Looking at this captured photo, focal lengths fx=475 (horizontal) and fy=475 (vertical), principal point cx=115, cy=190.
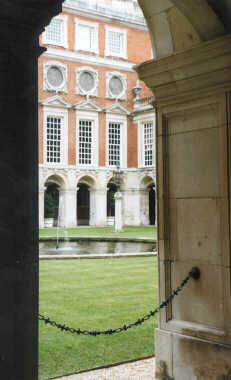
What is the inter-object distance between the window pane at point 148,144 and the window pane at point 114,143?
6.71 feet

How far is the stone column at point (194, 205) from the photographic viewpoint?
403cm

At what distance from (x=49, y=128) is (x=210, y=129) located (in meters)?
29.8

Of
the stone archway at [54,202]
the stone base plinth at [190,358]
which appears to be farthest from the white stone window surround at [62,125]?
the stone base plinth at [190,358]

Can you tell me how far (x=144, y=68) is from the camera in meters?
4.52

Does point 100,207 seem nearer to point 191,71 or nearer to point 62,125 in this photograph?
point 62,125

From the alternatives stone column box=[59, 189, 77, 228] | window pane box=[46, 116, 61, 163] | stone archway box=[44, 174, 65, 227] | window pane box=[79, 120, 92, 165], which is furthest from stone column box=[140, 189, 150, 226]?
window pane box=[46, 116, 61, 163]

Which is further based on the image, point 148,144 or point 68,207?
point 148,144

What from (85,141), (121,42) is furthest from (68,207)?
(121,42)

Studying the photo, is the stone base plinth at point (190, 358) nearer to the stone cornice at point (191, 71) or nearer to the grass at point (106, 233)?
the stone cornice at point (191, 71)

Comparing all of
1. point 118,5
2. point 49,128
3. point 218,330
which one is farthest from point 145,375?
point 118,5

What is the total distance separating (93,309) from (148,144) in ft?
96.5

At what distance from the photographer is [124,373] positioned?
4590 mm

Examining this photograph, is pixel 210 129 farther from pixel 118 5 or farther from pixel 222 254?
pixel 118 5

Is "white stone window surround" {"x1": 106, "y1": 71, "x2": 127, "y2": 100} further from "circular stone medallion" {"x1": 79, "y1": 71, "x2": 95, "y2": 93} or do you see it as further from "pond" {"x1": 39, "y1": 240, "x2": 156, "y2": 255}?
"pond" {"x1": 39, "y1": 240, "x2": 156, "y2": 255}
